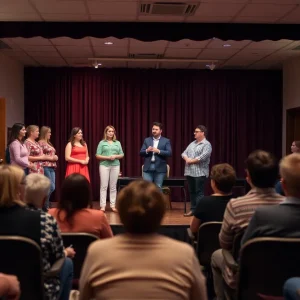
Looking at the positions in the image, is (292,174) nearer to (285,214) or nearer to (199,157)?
(285,214)

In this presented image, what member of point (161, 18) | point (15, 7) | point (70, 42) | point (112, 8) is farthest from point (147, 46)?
point (15, 7)

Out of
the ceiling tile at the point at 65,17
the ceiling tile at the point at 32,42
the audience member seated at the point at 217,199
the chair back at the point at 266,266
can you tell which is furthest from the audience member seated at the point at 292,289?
the ceiling tile at the point at 32,42

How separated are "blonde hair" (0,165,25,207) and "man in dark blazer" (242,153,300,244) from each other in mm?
1167

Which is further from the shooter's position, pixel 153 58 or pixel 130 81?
pixel 130 81

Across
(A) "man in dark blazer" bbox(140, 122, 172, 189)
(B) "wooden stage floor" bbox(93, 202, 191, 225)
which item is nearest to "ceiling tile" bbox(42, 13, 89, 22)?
(A) "man in dark blazer" bbox(140, 122, 172, 189)

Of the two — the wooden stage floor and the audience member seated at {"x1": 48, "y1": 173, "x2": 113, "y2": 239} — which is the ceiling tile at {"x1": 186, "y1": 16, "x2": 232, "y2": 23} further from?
the audience member seated at {"x1": 48, "y1": 173, "x2": 113, "y2": 239}

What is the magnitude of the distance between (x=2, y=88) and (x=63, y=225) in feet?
19.2

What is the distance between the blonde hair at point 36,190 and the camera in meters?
2.72

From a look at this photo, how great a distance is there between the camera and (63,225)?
2814mm

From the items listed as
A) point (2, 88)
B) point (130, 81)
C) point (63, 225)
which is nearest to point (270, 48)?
point (130, 81)

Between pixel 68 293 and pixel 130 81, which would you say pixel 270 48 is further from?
pixel 68 293

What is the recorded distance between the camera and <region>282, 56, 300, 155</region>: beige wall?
8680 millimetres

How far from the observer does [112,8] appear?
5.59 metres

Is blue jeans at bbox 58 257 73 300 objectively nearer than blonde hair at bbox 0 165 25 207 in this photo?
No
